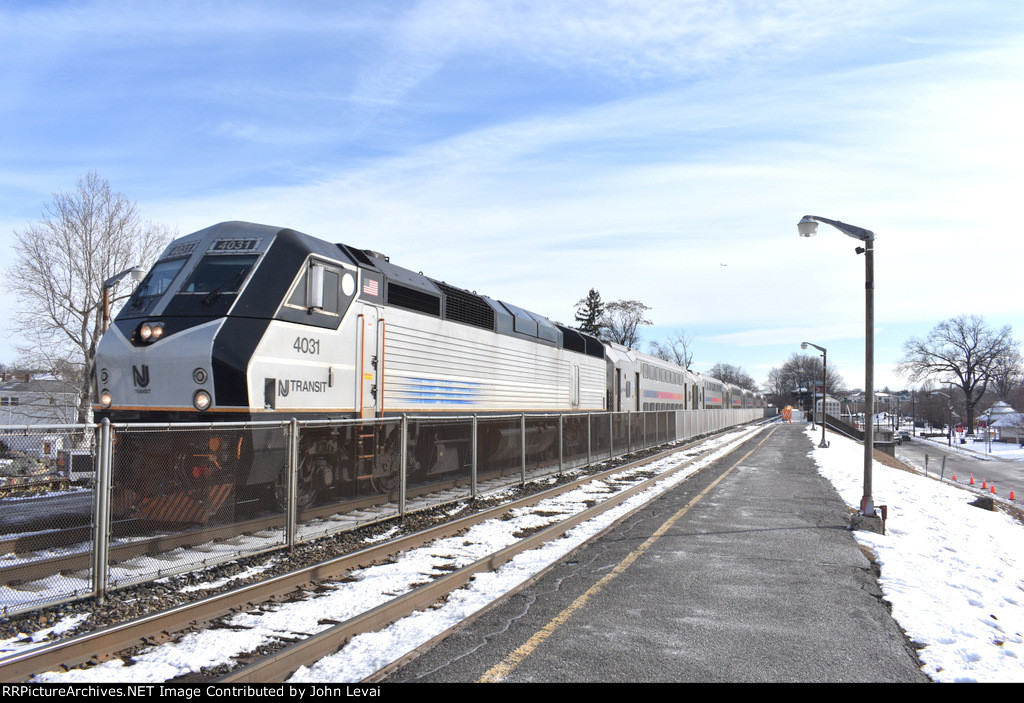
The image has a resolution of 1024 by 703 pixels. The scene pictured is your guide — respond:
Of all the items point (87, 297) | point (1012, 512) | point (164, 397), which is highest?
point (87, 297)

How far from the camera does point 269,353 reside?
872cm

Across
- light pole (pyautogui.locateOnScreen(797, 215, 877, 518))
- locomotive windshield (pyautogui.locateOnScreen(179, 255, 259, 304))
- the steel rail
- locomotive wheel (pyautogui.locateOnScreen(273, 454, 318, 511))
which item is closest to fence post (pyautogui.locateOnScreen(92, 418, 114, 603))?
the steel rail

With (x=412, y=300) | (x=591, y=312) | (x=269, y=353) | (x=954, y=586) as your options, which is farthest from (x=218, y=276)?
(x=591, y=312)

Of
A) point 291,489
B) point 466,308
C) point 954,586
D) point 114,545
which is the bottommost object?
point 954,586

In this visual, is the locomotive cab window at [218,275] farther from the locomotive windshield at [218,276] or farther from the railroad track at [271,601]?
the railroad track at [271,601]

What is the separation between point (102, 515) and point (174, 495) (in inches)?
50.3

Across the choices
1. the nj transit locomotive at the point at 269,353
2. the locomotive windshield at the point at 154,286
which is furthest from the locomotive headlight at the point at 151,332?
the locomotive windshield at the point at 154,286

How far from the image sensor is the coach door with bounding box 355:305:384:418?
1048 centimetres

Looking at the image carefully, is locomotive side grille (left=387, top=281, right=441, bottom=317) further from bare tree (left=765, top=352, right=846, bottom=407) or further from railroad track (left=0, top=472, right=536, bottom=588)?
bare tree (left=765, top=352, right=846, bottom=407)

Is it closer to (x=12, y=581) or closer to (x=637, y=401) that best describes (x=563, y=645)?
(x=12, y=581)

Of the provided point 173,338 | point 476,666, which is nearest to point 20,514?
point 173,338

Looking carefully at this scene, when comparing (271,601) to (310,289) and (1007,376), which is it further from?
(1007,376)

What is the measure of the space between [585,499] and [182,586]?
25.5 ft

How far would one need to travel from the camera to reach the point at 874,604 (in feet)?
21.1
